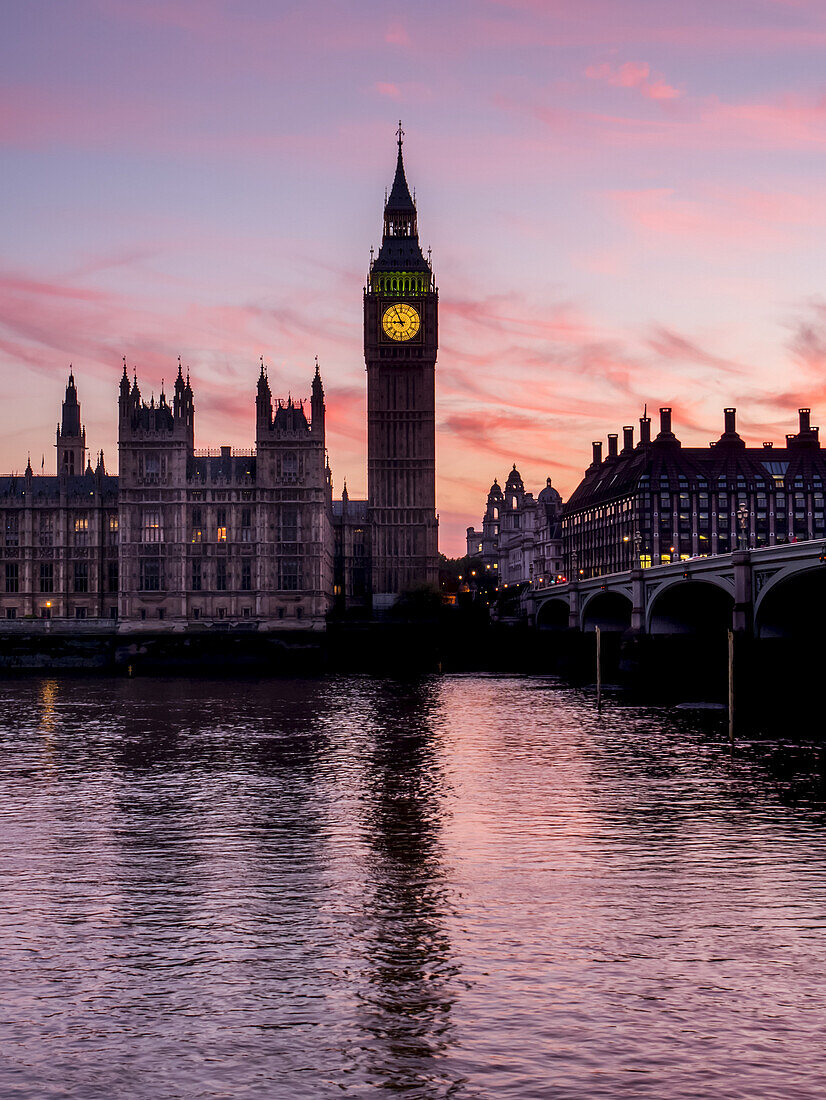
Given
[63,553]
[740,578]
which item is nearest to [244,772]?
[740,578]

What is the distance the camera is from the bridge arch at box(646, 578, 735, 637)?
10444cm

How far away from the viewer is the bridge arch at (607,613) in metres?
134

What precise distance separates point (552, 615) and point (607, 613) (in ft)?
77.8

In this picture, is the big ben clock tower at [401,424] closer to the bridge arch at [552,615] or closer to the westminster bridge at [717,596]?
the bridge arch at [552,615]

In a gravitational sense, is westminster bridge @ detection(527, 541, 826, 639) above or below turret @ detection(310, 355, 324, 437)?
below

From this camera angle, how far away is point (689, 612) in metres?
111

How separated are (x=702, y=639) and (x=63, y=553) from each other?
9319 centimetres

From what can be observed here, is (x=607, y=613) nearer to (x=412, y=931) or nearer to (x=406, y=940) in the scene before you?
(x=412, y=931)

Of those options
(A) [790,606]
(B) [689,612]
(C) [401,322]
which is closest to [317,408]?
(C) [401,322]

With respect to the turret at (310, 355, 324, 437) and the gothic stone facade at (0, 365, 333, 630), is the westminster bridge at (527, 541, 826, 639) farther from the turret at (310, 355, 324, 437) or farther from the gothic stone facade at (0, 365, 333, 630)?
the turret at (310, 355, 324, 437)

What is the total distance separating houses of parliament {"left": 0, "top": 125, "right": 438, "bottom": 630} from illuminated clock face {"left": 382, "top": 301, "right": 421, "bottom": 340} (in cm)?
421

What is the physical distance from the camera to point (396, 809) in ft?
121

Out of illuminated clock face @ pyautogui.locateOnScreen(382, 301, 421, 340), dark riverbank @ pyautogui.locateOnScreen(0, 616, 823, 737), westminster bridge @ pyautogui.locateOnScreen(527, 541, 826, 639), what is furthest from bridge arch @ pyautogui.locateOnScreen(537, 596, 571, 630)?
illuminated clock face @ pyautogui.locateOnScreen(382, 301, 421, 340)

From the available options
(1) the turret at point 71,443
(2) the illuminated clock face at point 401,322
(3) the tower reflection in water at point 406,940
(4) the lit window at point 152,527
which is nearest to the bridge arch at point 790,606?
(3) the tower reflection in water at point 406,940
